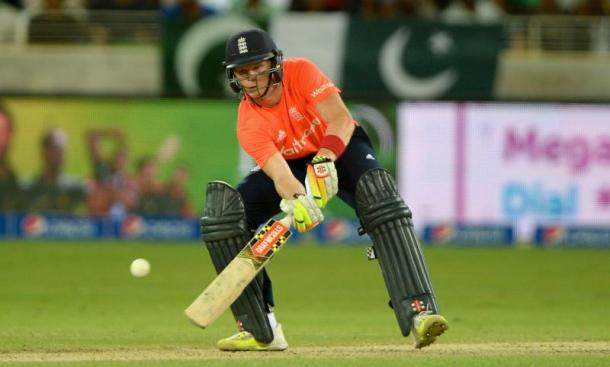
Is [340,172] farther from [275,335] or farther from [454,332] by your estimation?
[454,332]

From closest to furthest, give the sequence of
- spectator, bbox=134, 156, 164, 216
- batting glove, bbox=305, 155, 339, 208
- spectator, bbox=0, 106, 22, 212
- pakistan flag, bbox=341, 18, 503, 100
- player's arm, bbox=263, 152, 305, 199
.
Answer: batting glove, bbox=305, 155, 339, 208, player's arm, bbox=263, 152, 305, 199, spectator, bbox=0, 106, 22, 212, spectator, bbox=134, 156, 164, 216, pakistan flag, bbox=341, 18, 503, 100

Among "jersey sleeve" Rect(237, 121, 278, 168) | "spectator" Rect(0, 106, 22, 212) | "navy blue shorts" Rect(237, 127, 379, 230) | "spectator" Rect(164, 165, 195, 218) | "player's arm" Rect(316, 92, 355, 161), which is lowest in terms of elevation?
"spectator" Rect(164, 165, 195, 218)

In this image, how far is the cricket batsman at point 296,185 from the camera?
282 inches

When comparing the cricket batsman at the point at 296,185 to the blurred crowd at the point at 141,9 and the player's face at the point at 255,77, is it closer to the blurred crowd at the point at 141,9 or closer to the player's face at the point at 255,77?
the player's face at the point at 255,77

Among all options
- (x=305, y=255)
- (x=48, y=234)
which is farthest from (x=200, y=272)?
(x=48, y=234)

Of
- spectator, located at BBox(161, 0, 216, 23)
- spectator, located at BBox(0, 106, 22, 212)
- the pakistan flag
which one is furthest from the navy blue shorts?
spectator, located at BBox(161, 0, 216, 23)

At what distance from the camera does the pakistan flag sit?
18.1 m

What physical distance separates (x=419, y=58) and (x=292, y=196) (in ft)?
37.0

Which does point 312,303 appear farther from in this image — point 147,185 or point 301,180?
point 147,185

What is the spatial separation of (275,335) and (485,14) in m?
12.6

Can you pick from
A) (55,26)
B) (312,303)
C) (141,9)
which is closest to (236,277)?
(312,303)

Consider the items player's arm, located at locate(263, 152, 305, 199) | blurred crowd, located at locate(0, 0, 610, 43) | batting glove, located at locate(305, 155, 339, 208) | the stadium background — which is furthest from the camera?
blurred crowd, located at locate(0, 0, 610, 43)

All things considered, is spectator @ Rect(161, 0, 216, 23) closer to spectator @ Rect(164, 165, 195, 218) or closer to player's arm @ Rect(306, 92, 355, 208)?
spectator @ Rect(164, 165, 195, 218)

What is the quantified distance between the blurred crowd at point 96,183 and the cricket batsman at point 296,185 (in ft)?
30.3
